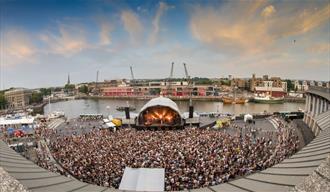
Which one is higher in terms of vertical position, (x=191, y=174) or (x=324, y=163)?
(x=324, y=163)

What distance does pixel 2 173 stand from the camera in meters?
3.69

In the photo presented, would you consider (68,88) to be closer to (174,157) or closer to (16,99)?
(16,99)

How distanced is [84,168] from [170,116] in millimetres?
15600

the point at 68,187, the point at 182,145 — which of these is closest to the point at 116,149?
the point at 182,145

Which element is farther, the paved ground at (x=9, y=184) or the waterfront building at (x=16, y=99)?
the waterfront building at (x=16, y=99)

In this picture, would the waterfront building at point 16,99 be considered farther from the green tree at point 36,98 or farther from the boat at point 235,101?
the boat at point 235,101

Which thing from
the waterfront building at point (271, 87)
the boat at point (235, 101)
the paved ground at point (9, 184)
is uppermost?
the waterfront building at point (271, 87)

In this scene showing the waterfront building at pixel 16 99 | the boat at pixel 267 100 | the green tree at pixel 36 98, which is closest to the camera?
the boat at pixel 267 100

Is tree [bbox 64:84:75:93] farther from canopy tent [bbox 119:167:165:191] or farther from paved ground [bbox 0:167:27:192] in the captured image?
paved ground [bbox 0:167:27:192]

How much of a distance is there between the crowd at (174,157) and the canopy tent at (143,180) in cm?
122

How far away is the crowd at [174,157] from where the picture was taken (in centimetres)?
1029

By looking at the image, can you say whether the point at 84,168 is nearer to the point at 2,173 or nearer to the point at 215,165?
the point at 215,165

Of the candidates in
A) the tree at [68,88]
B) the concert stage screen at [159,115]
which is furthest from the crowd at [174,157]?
the tree at [68,88]

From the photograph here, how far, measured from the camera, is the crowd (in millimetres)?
10289
